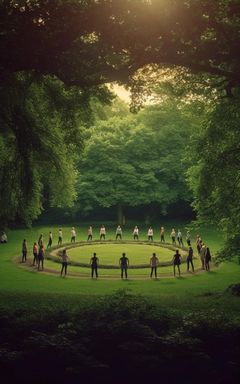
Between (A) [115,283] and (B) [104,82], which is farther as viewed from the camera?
(A) [115,283]

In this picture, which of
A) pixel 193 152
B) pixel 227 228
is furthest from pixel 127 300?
pixel 193 152

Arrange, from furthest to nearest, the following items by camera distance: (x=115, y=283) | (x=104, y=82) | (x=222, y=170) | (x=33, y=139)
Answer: (x=115, y=283) < (x=33, y=139) < (x=222, y=170) < (x=104, y=82)

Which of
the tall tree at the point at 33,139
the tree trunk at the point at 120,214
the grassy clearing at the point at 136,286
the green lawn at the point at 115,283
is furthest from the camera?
the tree trunk at the point at 120,214

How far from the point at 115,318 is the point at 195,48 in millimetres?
8175

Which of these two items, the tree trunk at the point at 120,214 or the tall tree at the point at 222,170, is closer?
the tall tree at the point at 222,170

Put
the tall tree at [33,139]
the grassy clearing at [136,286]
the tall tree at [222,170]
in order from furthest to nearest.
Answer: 1. the tall tree at [33,139]
2. the tall tree at [222,170]
3. the grassy clearing at [136,286]

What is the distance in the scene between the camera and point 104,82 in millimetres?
13984

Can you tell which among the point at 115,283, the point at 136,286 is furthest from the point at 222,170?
the point at 115,283

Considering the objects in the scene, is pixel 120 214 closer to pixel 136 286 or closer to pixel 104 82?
pixel 136 286

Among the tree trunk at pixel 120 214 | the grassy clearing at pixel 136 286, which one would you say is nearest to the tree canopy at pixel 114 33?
the grassy clearing at pixel 136 286

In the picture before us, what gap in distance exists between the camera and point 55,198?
26516 mm

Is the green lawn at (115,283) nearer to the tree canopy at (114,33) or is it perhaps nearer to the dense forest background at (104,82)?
the dense forest background at (104,82)

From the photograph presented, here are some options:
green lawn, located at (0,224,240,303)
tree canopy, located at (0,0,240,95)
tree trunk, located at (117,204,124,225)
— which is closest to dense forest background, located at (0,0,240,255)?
tree canopy, located at (0,0,240,95)

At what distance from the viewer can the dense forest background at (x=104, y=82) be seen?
40.9 ft
